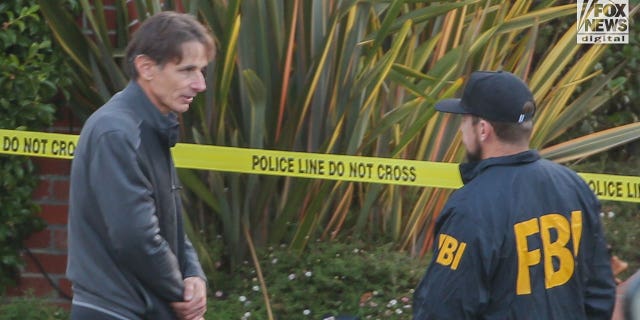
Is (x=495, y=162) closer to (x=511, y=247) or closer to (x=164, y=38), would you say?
(x=511, y=247)

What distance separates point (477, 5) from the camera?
6.28 metres

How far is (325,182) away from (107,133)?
2.32m

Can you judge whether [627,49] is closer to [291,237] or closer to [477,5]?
[477,5]

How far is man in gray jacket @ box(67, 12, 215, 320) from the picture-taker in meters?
3.49

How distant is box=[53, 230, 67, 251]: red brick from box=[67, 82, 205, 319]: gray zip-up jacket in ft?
8.55

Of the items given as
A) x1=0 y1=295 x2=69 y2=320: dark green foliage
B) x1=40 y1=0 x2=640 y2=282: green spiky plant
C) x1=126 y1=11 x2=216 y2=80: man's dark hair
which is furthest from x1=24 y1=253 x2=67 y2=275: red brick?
x1=126 y1=11 x2=216 y2=80: man's dark hair

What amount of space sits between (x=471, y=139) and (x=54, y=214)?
3.26 metres

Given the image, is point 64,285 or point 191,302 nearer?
point 191,302

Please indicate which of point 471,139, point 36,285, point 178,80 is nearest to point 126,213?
point 178,80

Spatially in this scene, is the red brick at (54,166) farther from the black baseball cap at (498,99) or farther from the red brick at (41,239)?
the black baseball cap at (498,99)

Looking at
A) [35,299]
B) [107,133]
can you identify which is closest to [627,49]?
[35,299]

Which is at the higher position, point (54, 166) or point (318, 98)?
point (318, 98)

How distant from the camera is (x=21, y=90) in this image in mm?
5766

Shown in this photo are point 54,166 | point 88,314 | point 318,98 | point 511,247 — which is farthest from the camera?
point 54,166
